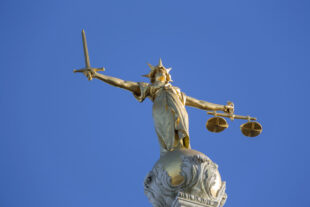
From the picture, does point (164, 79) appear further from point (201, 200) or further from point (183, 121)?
point (201, 200)

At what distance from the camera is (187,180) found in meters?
14.9

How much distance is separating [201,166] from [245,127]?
3.26 metres

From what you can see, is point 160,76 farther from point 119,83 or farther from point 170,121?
point 170,121

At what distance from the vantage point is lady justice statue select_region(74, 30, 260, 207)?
48.8 feet

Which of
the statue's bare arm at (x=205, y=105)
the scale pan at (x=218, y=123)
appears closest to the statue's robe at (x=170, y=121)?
the statue's bare arm at (x=205, y=105)

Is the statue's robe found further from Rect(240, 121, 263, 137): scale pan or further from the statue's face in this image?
Rect(240, 121, 263, 137): scale pan

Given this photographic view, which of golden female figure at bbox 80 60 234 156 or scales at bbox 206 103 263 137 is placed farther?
scales at bbox 206 103 263 137

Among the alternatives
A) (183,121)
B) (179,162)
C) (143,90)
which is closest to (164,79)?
(143,90)

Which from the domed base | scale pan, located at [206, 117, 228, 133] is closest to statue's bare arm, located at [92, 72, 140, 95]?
scale pan, located at [206, 117, 228, 133]

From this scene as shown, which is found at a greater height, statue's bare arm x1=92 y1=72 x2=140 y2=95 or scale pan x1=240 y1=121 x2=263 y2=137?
scale pan x1=240 y1=121 x2=263 y2=137

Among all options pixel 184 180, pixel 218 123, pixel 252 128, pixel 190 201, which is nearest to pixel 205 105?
pixel 218 123

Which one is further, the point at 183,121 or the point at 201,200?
the point at 183,121

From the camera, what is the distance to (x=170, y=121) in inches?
637

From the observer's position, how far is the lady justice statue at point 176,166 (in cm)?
1486
